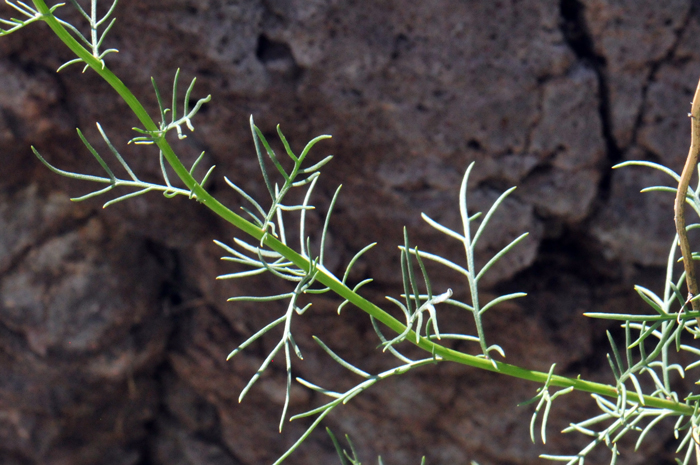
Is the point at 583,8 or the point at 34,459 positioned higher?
the point at 583,8

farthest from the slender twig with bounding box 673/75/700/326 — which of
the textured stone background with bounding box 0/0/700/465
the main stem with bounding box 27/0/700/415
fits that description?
the textured stone background with bounding box 0/0/700/465

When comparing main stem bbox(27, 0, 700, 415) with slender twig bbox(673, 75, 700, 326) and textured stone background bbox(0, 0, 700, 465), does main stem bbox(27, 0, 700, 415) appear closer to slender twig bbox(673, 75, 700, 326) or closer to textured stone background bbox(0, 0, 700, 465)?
slender twig bbox(673, 75, 700, 326)

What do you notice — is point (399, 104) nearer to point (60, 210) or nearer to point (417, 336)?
point (417, 336)

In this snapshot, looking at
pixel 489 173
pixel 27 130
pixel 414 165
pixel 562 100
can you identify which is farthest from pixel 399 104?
pixel 27 130

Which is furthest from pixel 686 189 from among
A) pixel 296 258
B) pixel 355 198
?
pixel 355 198

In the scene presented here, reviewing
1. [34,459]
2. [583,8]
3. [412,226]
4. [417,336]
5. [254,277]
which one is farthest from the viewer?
[34,459]

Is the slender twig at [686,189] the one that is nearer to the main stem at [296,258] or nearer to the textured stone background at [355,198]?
the main stem at [296,258]
